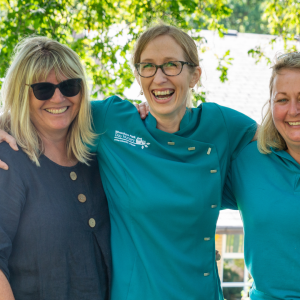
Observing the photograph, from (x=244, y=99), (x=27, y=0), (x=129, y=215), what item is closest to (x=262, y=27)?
(x=244, y=99)

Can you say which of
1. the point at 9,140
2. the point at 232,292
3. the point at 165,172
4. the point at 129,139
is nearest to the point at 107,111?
the point at 129,139

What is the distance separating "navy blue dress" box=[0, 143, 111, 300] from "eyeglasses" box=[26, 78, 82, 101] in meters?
0.36

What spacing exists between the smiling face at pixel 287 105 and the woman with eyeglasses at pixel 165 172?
1.30 ft

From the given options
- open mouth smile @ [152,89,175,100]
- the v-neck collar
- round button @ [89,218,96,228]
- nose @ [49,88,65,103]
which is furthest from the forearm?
open mouth smile @ [152,89,175,100]

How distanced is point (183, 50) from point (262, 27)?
23.7m

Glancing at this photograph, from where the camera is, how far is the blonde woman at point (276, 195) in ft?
7.14

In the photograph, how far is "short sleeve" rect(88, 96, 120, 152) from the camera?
2643mm

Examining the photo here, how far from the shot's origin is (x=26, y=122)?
233cm

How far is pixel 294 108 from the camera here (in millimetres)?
2256

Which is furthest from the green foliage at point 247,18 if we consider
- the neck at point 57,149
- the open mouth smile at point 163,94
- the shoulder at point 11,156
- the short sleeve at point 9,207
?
the short sleeve at point 9,207

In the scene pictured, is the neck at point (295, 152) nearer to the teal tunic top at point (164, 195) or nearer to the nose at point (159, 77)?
the teal tunic top at point (164, 195)

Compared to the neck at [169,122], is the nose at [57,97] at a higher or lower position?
higher

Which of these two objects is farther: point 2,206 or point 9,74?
point 9,74

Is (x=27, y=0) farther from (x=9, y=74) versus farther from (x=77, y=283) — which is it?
(x=77, y=283)
